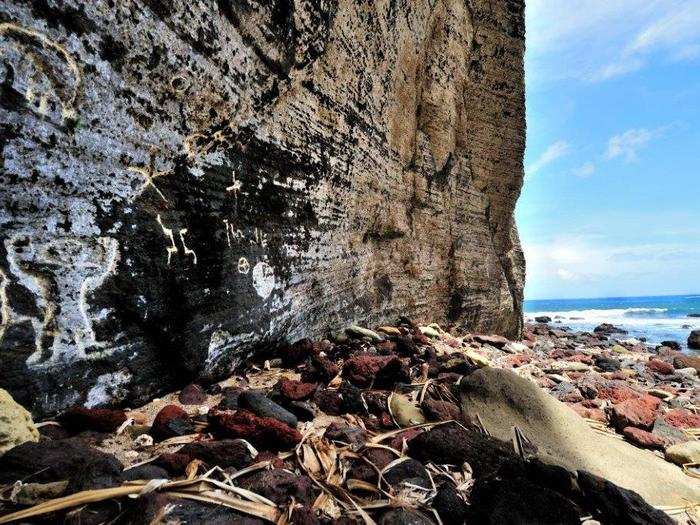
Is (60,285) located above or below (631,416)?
above

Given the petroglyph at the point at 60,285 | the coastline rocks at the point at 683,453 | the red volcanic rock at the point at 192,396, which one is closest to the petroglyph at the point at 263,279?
the red volcanic rock at the point at 192,396

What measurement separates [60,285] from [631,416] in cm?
398

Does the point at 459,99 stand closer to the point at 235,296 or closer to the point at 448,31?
the point at 448,31

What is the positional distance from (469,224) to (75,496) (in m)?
8.10

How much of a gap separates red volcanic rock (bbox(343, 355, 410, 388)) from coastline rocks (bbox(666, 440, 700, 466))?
1.78 m

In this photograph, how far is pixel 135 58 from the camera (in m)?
2.10

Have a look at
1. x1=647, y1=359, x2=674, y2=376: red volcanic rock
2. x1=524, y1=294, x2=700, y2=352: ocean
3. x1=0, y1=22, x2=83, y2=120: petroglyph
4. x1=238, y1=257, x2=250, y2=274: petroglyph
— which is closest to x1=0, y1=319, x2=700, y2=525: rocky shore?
x1=238, y1=257, x2=250, y2=274: petroglyph

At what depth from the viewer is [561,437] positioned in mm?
2291

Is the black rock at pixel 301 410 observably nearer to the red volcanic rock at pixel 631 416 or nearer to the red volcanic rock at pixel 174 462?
the red volcanic rock at pixel 174 462

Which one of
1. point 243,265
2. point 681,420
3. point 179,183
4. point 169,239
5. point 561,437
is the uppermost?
point 179,183

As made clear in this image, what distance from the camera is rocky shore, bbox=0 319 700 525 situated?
49.6 inches

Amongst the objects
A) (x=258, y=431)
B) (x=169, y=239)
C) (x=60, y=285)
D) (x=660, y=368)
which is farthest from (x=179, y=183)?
(x=660, y=368)

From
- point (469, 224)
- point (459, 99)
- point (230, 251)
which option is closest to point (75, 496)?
point (230, 251)

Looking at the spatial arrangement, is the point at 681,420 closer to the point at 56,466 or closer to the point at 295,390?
the point at 295,390
